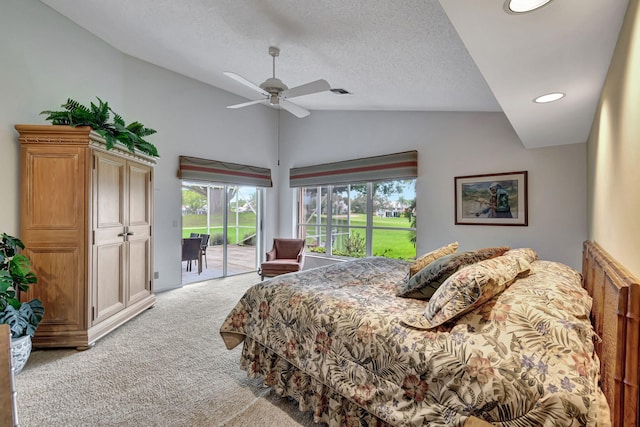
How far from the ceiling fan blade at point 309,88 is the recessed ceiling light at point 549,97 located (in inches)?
64.3

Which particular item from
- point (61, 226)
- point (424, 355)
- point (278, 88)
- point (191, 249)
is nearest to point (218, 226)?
point (191, 249)

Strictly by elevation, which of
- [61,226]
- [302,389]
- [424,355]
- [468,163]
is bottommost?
[302,389]

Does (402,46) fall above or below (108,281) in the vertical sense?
above

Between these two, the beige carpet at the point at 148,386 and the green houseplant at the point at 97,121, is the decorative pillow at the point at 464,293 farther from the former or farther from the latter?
the green houseplant at the point at 97,121

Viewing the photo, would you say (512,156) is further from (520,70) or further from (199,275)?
(199,275)

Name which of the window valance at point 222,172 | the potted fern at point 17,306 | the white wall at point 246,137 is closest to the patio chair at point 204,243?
the white wall at point 246,137

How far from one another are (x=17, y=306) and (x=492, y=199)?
4.78 metres

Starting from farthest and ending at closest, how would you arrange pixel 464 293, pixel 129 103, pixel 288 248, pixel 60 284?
pixel 288 248, pixel 129 103, pixel 60 284, pixel 464 293

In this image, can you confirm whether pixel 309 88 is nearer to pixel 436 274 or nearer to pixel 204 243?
pixel 436 274

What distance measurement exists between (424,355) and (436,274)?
63 cm

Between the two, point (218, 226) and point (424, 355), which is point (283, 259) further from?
point (424, 355)

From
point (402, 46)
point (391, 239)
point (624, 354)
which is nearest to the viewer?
point (624, 354)

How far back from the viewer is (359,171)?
196 inches

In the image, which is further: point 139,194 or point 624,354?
point 139,194
